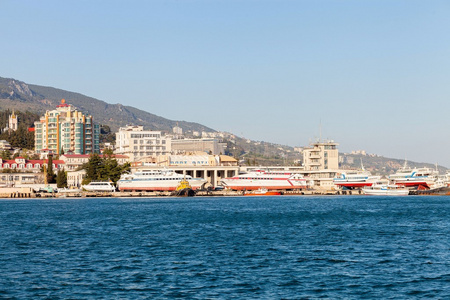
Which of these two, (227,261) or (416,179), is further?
(416,179)

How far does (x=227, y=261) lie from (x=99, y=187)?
125 m

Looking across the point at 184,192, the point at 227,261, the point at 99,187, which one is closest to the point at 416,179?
the point at 184,192

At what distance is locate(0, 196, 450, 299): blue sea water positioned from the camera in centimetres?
3014

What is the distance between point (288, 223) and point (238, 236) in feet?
45.8

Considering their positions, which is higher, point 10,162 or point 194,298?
point 10,162

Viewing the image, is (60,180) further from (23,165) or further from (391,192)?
(391,192)

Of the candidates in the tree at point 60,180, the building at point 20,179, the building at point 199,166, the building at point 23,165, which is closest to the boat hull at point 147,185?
the tree at point 60,180

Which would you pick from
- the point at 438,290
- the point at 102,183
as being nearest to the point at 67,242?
the point at 438,290

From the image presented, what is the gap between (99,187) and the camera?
6299 inches

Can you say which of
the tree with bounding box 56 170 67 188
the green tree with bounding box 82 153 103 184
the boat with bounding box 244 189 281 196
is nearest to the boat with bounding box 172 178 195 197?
the boat with bounding box 244 189 281 196

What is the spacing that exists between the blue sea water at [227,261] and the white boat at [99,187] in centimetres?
9628

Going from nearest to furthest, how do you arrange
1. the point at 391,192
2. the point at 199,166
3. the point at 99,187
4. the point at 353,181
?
the point at 99,187
the point at 391,192
the point at 199,166
the point at 353,181

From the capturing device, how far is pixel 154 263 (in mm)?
37812

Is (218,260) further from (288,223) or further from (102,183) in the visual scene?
(102,183)
